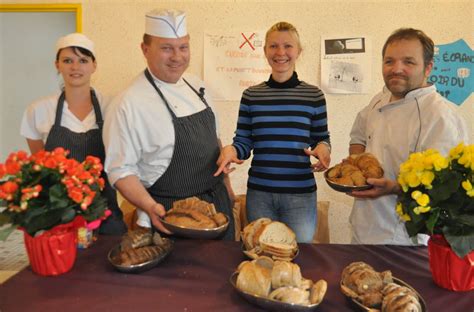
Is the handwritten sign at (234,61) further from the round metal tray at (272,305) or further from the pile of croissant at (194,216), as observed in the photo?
the round metal tray at (272,305)

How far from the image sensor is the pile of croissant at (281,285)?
0.93 m

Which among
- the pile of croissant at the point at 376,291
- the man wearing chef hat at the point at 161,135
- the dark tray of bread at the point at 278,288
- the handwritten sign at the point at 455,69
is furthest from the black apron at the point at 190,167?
the handwritten sign at the point at 455,69

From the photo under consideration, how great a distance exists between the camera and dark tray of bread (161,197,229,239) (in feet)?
3.82

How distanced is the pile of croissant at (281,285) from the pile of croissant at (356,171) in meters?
0.48

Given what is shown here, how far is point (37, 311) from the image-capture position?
95 centimetres

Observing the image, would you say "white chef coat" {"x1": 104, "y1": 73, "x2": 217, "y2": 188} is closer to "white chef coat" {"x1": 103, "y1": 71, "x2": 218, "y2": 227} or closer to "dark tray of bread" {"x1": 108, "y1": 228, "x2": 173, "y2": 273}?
"white chef coat" {"x1": 103, "y1": 71, "x2": 218, "y2": 227}

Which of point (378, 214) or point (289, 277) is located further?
point (378, 214)

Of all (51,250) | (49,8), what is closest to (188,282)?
(51,250)

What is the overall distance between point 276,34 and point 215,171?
663 millimetres

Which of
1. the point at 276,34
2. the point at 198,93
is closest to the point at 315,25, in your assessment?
the point at 276,34

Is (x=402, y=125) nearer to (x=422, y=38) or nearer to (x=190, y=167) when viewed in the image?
(x=422, y=38)

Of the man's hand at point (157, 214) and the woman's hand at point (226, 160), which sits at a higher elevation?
the woman's hand at point (226, 160)

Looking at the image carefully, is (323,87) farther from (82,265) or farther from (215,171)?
(82,265)

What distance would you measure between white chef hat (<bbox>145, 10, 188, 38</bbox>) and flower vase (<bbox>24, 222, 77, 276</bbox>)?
807 millimetres
